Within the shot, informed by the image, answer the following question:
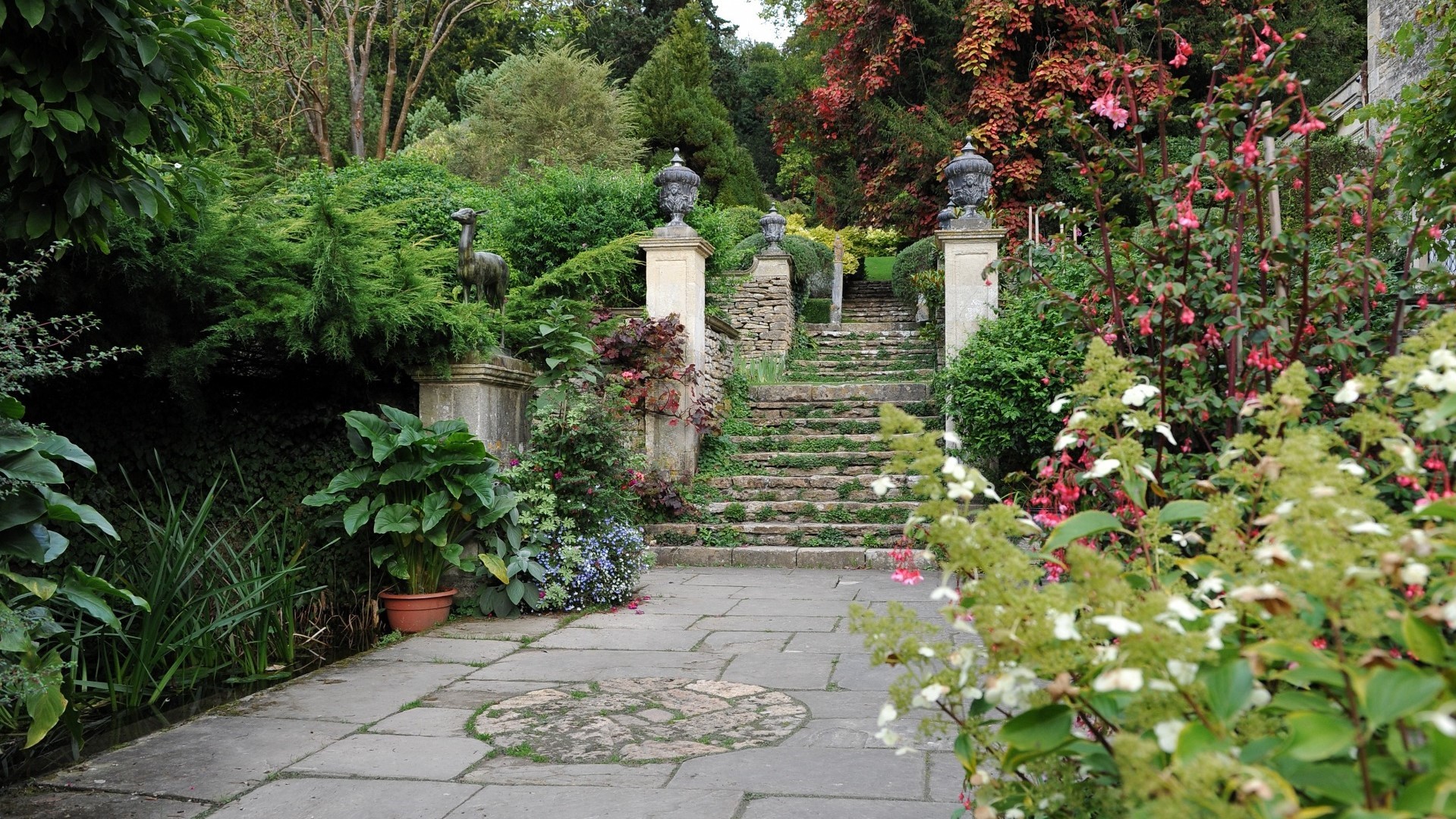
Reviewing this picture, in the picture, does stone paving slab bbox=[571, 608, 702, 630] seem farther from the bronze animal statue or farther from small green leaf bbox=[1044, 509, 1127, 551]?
small green leaf bbox=[1044, 509, 1127, 551]

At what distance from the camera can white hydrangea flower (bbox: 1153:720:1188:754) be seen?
111 cm

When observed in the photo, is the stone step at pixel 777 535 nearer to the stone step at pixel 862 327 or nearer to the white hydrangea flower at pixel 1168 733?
the stone step at pixel 862 327

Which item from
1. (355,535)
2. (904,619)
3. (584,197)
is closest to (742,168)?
(584,197)

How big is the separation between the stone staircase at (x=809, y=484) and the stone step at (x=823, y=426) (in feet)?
0.03

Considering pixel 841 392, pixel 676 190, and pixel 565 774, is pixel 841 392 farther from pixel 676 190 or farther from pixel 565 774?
pixel 565 774

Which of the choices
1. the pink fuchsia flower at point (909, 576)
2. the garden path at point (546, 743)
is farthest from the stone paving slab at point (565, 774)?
the pink fuchsia flower at point (909, 576)

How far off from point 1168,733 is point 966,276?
7.86 meters

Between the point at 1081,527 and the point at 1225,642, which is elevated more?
the point at 1081,527

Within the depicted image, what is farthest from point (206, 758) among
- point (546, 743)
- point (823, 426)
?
point (823, 426)

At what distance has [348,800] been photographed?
2.70 meters

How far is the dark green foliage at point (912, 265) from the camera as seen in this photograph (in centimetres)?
1473

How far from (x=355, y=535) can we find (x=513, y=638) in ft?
4.01

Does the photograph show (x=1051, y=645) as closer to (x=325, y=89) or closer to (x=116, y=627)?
(x=116, y=627)

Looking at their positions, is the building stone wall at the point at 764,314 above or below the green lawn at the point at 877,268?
below
